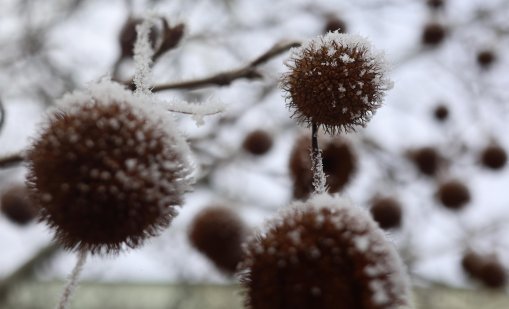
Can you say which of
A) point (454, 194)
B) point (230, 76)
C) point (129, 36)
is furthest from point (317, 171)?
point (454, 194)

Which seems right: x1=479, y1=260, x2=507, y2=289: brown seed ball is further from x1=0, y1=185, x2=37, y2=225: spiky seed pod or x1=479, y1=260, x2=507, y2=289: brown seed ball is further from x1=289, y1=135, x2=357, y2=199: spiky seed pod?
x1=0, y1=185, x2=37, y2=225: spiky seed pod

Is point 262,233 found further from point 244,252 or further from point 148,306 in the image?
point 148,306

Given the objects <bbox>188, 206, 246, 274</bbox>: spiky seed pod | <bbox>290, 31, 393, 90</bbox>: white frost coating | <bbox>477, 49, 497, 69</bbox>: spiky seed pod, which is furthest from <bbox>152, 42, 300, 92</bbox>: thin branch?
<bbox>477, 49, 497, 69</bbox>: spiky seed pod

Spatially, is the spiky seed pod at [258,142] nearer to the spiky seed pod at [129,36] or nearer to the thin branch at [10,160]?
the spiky seed pod at [129,36]

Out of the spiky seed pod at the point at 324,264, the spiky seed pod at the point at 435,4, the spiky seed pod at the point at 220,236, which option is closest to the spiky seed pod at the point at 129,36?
the spiky seed pod at the point at 220,236

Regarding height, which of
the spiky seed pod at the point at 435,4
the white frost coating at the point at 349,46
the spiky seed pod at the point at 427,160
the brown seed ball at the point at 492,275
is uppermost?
the spiky seed pod at the point at 435,4

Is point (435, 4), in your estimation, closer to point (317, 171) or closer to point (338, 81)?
point (338, 81)
